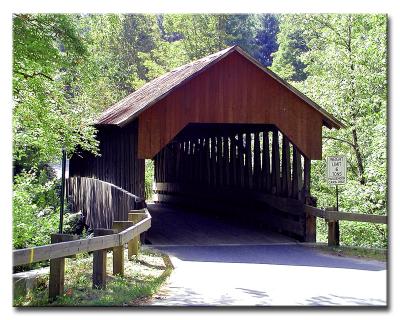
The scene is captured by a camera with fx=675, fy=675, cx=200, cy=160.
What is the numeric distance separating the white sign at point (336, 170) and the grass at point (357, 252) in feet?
4.12

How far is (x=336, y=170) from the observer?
1179 cm

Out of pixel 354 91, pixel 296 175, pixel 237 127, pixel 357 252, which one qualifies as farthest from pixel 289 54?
pixel 357 252

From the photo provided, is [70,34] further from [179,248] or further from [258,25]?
[258,25]

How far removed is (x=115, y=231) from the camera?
8.77m

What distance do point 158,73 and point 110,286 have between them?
25562mm

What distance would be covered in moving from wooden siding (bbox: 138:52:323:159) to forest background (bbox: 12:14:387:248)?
1547mm

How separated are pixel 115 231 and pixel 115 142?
7.62 metres

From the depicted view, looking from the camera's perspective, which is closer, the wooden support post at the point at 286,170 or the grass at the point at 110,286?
the grass at the point at 110,286

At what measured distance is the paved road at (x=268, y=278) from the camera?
A: 7.78 m

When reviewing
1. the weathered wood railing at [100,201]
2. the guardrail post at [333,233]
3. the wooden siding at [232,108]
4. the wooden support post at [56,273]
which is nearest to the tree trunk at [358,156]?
the wooden siding at [232,108]

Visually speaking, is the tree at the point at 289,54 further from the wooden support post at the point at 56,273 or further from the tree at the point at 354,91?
the wooden support post at the point at 56,273

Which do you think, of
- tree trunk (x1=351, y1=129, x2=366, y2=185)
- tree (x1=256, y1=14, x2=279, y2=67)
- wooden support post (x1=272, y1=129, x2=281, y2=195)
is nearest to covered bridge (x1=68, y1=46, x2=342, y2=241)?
wooden support post (x1=272, y1=129, x2=281, y2=195)

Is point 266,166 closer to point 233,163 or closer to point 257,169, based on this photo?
point 257,169

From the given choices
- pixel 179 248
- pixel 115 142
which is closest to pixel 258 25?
pixel 115 142
